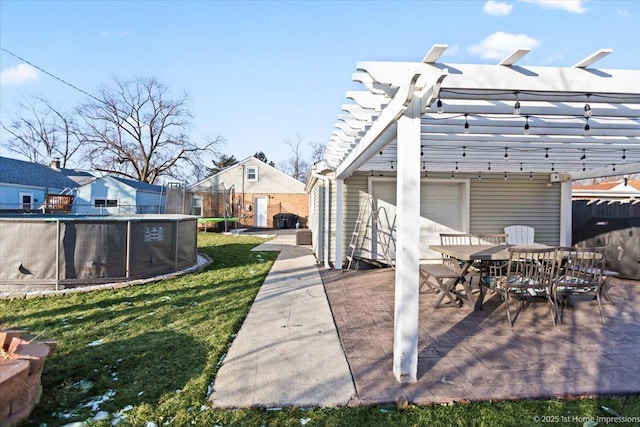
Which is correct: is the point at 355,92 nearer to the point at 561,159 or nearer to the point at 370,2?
the point at 370,2

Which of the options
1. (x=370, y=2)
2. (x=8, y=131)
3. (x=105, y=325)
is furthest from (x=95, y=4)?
(x=8, y=131)

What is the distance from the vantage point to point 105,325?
404cm

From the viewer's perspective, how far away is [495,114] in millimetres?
3736

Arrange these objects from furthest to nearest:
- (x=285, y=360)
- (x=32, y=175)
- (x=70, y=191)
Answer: (x=70, y=191), (x=32, y=175), (x=285, y=360)

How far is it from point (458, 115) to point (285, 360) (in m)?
3.18

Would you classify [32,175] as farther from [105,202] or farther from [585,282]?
[585,282]

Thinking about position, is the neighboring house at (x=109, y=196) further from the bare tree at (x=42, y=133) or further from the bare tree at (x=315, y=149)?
the bare tree at (x=315, y=149)

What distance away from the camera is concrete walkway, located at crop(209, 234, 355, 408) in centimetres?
249

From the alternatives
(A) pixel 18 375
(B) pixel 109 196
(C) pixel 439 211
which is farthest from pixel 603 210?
(B) pixel 109 196

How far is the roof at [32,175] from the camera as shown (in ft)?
63.3

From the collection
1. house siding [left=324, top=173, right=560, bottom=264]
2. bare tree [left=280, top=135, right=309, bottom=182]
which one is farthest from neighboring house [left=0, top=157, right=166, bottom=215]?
bare tree [left=280, top=135, right=309, bottom=182]

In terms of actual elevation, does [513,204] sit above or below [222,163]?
below

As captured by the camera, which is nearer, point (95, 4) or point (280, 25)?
point (95, 4)

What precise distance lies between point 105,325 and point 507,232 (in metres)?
8.22
